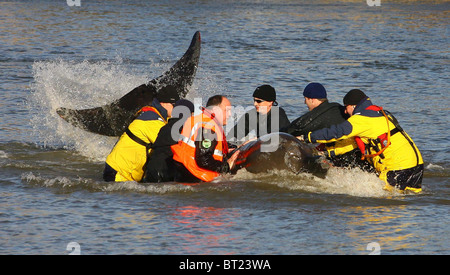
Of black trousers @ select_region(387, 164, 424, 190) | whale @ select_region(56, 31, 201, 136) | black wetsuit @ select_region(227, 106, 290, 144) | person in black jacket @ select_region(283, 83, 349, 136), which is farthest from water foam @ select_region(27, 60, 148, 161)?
black trousers @ select_region(387, 164, 424, 190)

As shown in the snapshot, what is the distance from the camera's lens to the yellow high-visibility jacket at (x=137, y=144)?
35.1 ft

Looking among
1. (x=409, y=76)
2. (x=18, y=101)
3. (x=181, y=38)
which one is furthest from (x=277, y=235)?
(x=181, y=38)

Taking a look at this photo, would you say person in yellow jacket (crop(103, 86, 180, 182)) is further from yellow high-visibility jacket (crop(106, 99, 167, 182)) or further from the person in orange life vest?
the person in orange life vest

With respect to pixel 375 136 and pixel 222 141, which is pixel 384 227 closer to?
pixel 375 136

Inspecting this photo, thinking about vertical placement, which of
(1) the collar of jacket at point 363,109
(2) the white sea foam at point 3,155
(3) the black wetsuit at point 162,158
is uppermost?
(1) the collar of jacket at point 363,109

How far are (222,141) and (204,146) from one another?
0.37m

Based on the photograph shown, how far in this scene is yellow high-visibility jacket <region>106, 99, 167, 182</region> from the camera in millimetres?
10711

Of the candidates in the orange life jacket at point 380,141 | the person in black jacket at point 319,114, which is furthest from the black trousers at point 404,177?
the person in black jacket at point 319,114

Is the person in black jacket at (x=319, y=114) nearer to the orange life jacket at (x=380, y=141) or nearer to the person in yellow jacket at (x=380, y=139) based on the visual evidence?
the person in yellow jacket at (x=380, y=139)

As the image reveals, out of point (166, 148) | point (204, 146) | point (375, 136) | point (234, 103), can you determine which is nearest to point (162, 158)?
point (166, 148)

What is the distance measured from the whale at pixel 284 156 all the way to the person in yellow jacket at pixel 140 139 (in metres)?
1.37

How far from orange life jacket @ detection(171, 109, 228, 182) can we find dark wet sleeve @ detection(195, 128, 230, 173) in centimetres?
5

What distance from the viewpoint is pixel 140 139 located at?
10.7 metres

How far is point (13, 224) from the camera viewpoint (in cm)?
903
